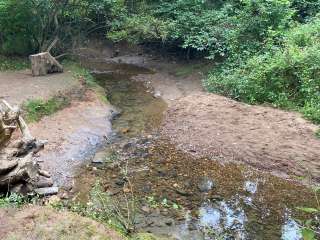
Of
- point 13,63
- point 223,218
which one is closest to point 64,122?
point 223,218

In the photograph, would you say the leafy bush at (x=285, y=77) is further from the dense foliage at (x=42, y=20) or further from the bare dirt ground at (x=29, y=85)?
the dense foliage at (x=42, y=20)

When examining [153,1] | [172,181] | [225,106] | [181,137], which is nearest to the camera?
[172,181]

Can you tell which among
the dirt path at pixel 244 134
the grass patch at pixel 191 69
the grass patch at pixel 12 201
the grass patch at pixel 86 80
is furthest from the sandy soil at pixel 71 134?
the grass patch at pixel 191 69

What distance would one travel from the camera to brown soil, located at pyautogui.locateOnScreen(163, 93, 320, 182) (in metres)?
9.78

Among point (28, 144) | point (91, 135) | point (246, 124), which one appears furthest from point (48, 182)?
point (246, 124)

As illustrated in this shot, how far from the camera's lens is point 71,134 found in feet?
37.0

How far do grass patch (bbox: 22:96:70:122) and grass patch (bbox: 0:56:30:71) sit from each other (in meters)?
4.32

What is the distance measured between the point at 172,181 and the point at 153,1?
12.0 m

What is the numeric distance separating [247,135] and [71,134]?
4.36 metres

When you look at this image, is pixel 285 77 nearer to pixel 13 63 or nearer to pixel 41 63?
pixel 41 63

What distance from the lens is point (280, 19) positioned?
50.8ft

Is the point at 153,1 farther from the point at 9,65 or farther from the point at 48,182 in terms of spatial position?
the point at 48,182

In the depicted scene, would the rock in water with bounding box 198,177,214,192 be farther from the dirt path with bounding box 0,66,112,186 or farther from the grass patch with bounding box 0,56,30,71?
the grass patch with bounding box 0,56,30,71

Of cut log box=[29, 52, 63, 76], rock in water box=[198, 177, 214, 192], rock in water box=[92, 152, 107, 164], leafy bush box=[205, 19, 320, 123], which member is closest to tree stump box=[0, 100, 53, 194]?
rock in water box=[92, 152, 107, 164]
